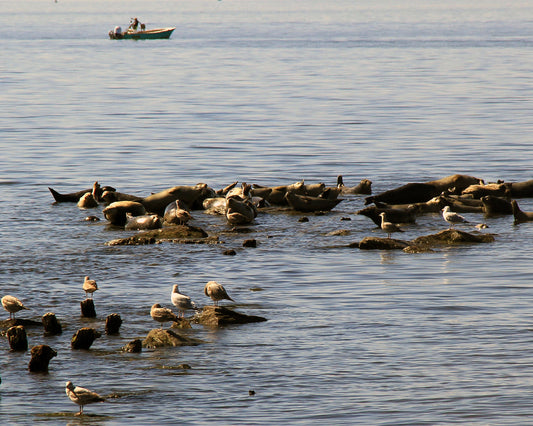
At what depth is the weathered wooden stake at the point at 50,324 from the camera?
14.5 meters

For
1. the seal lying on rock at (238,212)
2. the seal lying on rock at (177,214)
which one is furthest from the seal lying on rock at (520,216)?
the seal lying on rock at (177,214)

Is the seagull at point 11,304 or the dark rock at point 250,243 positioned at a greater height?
the seagull at point 11,304

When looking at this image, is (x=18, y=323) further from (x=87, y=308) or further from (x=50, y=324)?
(x=87, y=308)

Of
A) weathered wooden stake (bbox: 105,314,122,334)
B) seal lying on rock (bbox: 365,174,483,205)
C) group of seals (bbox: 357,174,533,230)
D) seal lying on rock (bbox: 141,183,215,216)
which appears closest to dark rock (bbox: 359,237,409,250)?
group of seals (bbox: 357,174,533,230)

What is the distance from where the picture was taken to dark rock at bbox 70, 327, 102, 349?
13836 millimetres

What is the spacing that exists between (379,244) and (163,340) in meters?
7.49

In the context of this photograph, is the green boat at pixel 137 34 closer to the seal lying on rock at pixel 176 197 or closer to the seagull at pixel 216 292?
the seal lying on rock at pixel 176 197

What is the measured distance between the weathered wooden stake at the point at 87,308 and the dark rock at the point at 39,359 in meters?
2.41

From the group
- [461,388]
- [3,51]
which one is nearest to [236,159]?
[461,388]

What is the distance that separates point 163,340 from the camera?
554 inches

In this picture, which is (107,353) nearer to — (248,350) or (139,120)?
(248,350)

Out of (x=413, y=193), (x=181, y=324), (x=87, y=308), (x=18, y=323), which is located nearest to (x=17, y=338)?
(x=18, y=323)

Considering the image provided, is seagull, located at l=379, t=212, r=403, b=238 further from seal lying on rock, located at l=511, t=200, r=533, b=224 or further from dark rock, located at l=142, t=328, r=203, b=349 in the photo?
dark rock, located at l=142, t=328, r=203, b=349

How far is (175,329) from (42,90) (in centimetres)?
5382
